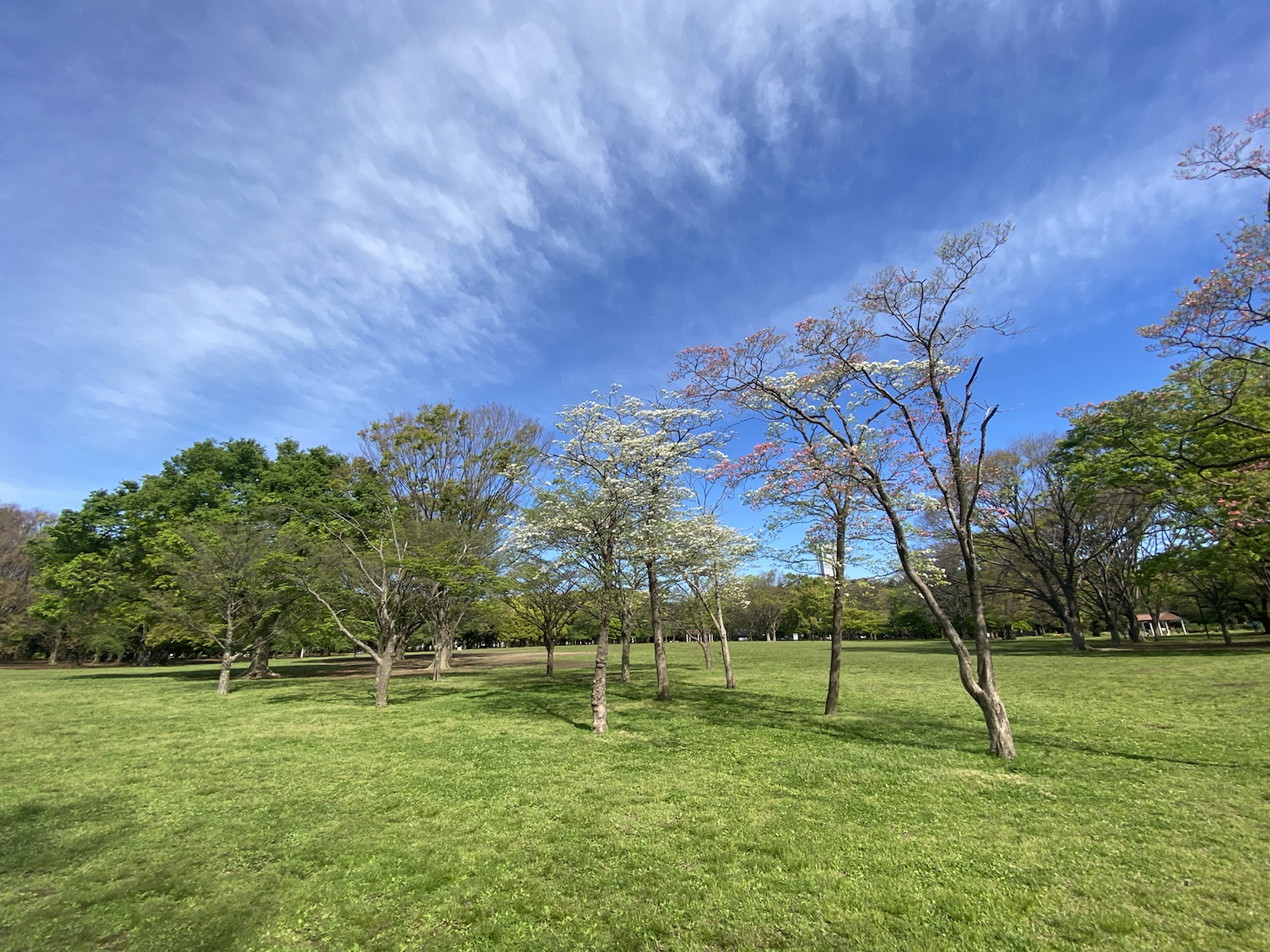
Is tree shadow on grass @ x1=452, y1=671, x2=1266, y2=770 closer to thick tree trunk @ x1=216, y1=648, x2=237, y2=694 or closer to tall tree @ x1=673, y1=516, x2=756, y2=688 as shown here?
tall tree @ x1=673, y1=516, x2=756, y2=688

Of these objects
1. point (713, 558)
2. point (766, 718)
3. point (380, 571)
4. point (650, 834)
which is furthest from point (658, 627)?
point (650, 834)

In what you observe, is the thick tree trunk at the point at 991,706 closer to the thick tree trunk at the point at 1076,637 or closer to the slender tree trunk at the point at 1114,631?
the thick tree trunk at the point at 1076,637

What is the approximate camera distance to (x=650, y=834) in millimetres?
5988

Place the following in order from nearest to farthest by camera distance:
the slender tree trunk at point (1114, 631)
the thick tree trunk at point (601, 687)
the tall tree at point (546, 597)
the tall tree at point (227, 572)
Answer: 1. the thick tree trunk at point (601, 687)
2. the tall tree at point (546, 597)
3. the tall tree at point (227, 572)
4. the slender tree trunk at point (1114, 631)

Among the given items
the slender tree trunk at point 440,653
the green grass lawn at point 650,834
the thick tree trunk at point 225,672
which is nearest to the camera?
the green grass lawn at point 650,834

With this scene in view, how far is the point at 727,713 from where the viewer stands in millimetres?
13898

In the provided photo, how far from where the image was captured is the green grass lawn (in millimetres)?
4133

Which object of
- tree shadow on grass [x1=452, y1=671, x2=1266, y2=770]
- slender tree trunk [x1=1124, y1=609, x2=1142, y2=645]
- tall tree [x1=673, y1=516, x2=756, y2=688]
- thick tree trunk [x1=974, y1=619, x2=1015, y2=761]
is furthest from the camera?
slender tree trunk [x1=1124, y1=609, x2=1142, y2=645]

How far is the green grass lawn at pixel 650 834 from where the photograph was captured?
413 cm

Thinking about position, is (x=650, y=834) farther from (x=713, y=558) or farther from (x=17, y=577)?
(x=17, y=577)

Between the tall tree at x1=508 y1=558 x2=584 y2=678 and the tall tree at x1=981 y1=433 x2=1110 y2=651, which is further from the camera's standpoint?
the tall tree at x1=981 y1=433 x2=1110 y2=651

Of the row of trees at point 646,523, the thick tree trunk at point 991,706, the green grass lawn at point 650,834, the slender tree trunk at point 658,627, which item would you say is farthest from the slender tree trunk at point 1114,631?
the thick tree trunk at point 991,706

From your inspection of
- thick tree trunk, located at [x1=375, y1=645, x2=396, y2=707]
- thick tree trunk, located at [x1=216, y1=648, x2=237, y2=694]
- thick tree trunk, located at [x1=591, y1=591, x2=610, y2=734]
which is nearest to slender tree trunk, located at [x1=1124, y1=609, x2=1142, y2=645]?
thick tree trunk, located at [x1=591, y1=591, x2=610, y2=734]

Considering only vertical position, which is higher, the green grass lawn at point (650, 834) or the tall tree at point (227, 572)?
the tall tree at point (227, 572)
